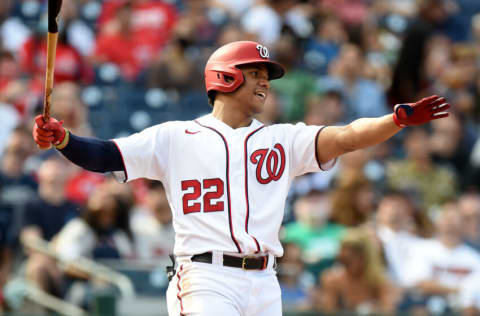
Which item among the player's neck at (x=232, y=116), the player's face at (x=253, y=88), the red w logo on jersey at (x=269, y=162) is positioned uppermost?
the player's face at (x=253, y=88)

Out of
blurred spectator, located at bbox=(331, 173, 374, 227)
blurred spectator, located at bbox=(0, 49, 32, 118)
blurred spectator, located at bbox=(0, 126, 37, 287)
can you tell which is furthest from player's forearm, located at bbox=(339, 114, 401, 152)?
blurred spectator, located at bbox=(0, 49, 32, 118)

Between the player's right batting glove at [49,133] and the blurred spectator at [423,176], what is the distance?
545 centimetres

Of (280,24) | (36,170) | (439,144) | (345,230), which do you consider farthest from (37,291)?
(280,24)

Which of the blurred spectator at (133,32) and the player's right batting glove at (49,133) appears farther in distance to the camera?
the blurred spectator at (133,32)

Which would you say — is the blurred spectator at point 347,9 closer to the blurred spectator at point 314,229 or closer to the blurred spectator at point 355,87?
the blurred spectator at point 355,87

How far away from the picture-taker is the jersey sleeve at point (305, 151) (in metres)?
4.93

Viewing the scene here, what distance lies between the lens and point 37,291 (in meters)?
7.85

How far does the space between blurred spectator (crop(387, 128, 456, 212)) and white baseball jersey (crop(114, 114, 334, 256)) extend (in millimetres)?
4814

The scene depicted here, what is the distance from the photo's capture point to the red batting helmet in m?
4.96

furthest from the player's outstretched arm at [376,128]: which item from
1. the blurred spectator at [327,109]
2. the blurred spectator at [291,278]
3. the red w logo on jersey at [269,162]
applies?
the blurred spectator at [327,109]

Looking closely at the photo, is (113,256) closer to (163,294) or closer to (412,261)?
(163,294)

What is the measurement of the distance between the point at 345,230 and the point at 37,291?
8.90 feet

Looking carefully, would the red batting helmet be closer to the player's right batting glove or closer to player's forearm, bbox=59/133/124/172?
player's forearm, bbox=59/133/124/172

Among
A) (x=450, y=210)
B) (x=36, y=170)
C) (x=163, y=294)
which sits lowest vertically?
(x=163, y=294)
